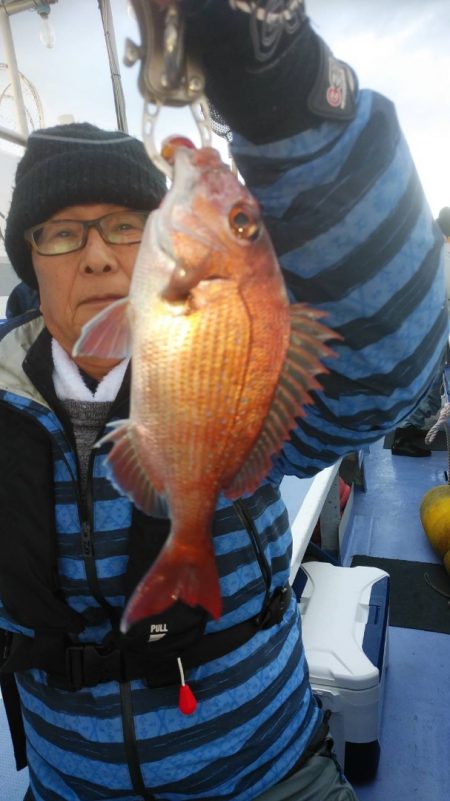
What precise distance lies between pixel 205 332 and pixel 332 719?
2413mm

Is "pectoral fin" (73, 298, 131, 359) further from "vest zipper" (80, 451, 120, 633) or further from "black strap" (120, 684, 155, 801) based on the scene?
"black strap" (120, 684, 155, 801)

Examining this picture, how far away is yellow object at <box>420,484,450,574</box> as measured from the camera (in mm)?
4512

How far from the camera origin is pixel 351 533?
523 cm

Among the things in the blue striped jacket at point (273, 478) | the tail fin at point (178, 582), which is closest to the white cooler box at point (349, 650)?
the blue striped jacket at point (273, 478)

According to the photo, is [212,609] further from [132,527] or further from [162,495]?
[132,527]

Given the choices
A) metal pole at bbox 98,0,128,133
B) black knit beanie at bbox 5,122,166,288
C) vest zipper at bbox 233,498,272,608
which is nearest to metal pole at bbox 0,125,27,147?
metal pole at bbox 98,0,128,133

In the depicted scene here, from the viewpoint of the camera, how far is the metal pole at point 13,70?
4.03 metres

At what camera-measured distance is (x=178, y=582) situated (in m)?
0.98

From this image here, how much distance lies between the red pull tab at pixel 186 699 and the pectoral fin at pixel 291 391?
81 cm

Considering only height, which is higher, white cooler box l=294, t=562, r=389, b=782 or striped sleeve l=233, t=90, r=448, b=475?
striped sleeve l=233, t=90, r=448, b=475

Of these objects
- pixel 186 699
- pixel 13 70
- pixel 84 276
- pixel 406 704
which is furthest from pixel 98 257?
pixel 13 70

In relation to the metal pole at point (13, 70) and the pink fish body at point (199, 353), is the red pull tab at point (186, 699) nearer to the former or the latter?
the pink fish body at point (199, 353)

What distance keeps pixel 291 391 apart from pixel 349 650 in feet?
7.01

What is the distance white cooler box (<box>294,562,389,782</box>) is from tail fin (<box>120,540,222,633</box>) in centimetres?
185
